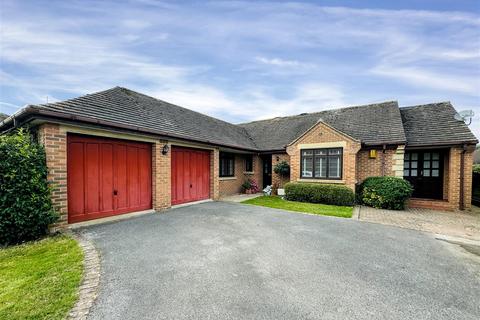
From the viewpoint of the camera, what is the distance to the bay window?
399 inches

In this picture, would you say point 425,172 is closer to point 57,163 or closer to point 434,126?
point 434,126

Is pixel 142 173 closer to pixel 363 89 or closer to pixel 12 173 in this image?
pixel 12 173

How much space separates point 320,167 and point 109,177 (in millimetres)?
9373

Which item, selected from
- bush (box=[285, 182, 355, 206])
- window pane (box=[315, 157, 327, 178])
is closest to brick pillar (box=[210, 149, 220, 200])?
bush (box=[285, 182, 355, 206])

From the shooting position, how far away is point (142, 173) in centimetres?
731

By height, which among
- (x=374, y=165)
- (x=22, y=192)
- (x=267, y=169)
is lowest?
(x=267, y=169)

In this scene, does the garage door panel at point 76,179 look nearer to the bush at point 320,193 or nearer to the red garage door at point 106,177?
the red garage door at point 106,177

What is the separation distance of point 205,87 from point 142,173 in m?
10.7

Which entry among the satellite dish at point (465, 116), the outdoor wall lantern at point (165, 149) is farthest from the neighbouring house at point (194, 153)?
the satellite dish at point (465, 116)

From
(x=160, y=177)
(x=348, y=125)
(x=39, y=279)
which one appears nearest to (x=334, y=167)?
(x=348, y=125)

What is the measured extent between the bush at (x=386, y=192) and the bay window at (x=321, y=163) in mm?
1405

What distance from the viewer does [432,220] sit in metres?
7.15

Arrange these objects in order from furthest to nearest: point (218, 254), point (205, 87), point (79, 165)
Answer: point (205, 87)
point (79, 165)
point (218, 254)

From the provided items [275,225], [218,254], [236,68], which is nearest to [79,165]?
[218,254]
